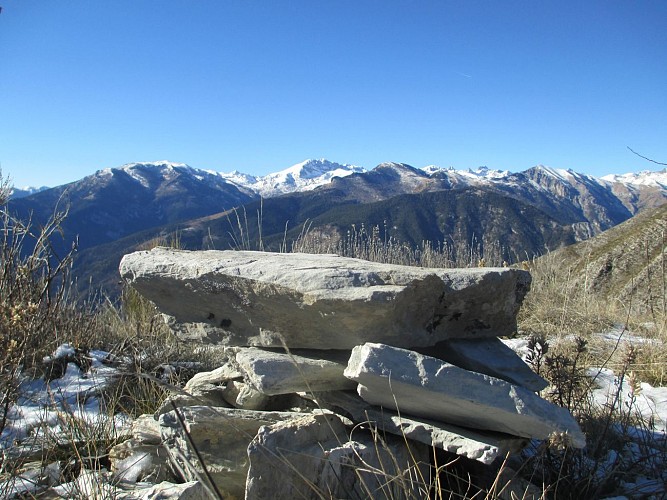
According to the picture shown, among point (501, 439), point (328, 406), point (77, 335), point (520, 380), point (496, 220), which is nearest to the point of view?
point (501, 439)

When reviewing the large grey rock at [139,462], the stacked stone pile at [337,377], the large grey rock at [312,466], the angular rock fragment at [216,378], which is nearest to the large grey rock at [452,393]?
the stacked stone pile at [337,377]

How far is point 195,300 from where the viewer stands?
9.46 feet

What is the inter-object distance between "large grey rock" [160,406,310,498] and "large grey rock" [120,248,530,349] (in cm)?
47

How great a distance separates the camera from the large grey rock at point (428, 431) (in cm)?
201

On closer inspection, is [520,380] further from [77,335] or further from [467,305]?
[77,335]

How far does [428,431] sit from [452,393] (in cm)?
23

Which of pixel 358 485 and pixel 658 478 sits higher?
pixel 358 485

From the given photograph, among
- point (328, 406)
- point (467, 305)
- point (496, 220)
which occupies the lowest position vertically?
point (496, 220)

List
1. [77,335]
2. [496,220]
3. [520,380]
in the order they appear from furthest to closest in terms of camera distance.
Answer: [496,220] → [77,335] → [520,380]

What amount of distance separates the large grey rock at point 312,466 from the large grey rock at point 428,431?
0.41 ft

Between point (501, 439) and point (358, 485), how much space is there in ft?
2.44

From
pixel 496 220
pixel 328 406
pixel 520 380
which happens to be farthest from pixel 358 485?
pixel 496 220

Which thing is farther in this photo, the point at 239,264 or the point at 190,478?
the point at 239,264

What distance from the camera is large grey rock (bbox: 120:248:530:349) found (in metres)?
2.39
